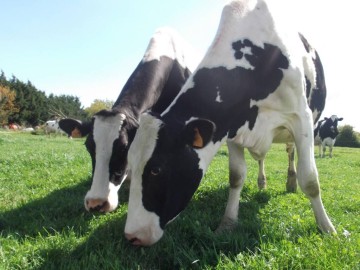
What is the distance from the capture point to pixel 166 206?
301 cm

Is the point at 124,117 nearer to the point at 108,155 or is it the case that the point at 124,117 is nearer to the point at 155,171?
the point at 108,155

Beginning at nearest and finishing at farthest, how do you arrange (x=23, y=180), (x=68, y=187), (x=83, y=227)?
(x=83, y=227)
(x=68, y=187)
(x=23, y=180)

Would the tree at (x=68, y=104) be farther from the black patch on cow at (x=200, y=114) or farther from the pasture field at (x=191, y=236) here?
the black patch on cow at (x=200, y=114)

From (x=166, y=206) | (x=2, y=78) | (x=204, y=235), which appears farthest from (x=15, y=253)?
(x=2, y=78)

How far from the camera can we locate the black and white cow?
405cm

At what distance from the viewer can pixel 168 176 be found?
2986 millimetres

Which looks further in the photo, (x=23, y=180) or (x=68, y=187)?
(x=23, y=180)

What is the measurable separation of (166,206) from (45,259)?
1042 mm

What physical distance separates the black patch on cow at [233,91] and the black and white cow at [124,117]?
3.80 feet

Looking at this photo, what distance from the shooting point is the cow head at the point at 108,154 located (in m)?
3.98

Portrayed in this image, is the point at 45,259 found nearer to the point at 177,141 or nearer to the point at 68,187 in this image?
the point at 177,141

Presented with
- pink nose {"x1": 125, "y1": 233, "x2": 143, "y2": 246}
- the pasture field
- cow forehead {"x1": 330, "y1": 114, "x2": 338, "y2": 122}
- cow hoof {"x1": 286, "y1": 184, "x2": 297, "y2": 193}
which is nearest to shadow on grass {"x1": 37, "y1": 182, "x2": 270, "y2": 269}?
the pasture field

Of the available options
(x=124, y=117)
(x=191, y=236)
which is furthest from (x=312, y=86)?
(x=191, y=236)

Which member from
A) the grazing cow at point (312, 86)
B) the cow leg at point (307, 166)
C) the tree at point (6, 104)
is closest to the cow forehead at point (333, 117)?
the grazing cow at point (312, 86)
